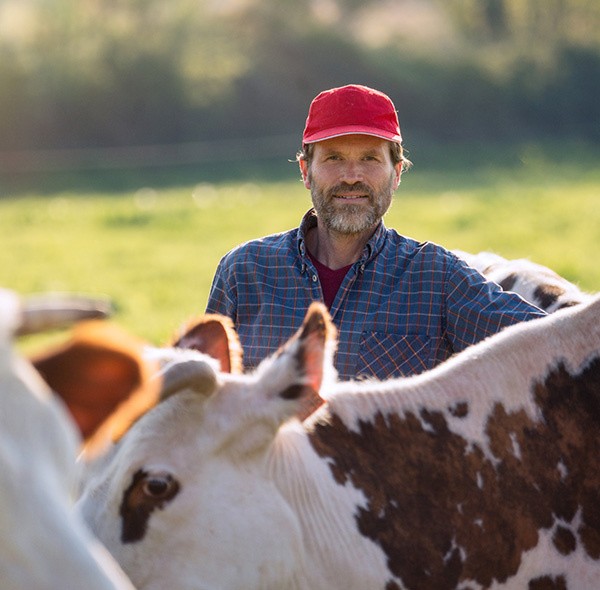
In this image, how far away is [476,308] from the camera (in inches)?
153

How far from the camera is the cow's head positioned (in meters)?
2.58

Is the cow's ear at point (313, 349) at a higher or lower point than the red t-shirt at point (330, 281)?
lower

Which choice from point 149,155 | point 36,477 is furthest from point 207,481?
point 149,155

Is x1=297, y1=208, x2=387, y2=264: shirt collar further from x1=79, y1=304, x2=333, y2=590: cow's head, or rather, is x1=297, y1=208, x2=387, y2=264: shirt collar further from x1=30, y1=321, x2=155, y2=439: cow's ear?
x1=30, y1=321, x2=155, y2=439: cow's ear

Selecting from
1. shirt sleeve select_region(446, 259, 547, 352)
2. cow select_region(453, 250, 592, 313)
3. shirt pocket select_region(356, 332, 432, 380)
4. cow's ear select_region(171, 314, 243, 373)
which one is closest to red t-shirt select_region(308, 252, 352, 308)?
shirt pocket select_region(356, 332, 432, 380)

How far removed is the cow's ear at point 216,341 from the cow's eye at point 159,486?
58cm

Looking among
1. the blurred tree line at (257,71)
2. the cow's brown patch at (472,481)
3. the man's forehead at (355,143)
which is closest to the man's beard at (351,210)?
the man's forehead at (355,143)

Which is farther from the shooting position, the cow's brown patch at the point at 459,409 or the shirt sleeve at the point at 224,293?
the shirt sleeve at the point at 224,293

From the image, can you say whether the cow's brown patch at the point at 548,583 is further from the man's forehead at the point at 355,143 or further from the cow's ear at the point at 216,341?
the man's forehead at the point at 355,143

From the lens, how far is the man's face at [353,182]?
427 cm

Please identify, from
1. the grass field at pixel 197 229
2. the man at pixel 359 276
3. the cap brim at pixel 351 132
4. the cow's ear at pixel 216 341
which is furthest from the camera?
the grass field at pixel 197 229

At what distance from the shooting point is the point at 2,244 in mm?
17297

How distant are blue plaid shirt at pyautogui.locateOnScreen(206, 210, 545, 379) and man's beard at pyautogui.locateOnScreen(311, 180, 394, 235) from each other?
64 mm

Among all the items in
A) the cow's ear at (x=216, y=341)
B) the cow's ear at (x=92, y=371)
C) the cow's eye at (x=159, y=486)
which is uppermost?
the cow's ear at (x=216, y=341)
